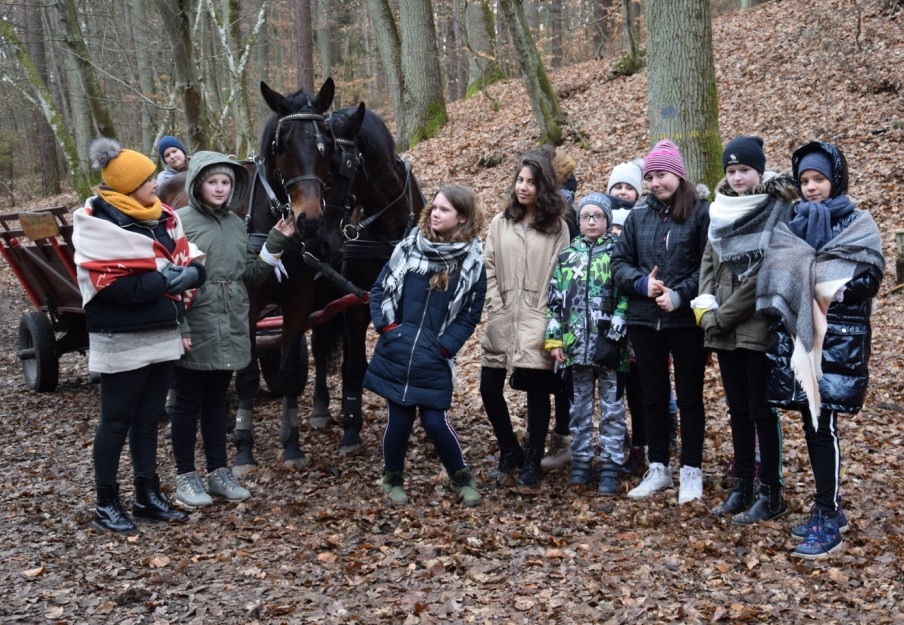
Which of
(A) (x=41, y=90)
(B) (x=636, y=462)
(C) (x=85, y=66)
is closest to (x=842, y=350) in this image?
(B) (x=636, y=462)

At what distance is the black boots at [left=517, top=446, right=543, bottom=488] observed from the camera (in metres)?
5.25

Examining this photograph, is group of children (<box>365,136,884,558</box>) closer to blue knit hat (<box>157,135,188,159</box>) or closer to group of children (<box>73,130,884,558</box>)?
group of children (<box>73,130,884,558</box>)

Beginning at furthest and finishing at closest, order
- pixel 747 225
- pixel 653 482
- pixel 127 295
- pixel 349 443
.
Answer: pixel 349 443, pixel 653 482, pixel 127 295, pixel 747 225

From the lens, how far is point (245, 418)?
582 cm

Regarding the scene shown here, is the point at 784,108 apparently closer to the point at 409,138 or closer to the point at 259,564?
the point at 409,138

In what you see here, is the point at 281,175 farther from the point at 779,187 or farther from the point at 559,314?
the point at 779,187

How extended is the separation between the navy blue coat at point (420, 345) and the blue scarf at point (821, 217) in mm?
1813

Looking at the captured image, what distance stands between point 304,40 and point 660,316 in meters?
14.7

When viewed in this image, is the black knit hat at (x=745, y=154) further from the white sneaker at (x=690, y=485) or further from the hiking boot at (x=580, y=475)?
the hiking boot at (x=580, y=475)

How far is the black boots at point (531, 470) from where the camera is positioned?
17.2ft

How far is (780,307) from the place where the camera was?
13.1 ft

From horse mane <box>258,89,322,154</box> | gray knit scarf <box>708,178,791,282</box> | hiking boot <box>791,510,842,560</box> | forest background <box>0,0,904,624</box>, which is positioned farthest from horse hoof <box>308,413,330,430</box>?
hiking boot <box>791,510,842,560</box>

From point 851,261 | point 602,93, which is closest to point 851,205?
point 851,261

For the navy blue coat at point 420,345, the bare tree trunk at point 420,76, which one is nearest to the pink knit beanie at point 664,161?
the navy blue coat at point 420,345
